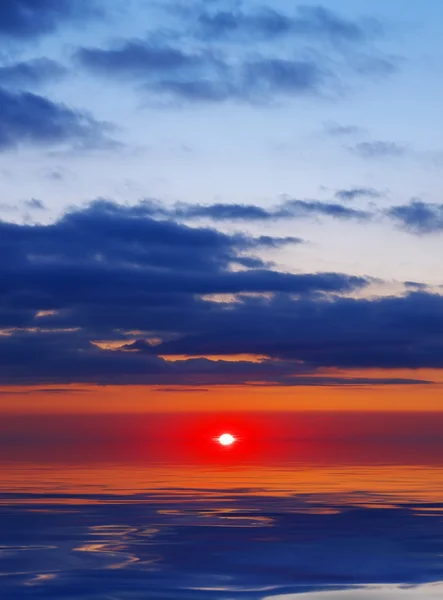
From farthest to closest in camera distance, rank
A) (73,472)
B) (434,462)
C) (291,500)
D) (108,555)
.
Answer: (434,462)
(73,472)
(291,500)
(108,555)

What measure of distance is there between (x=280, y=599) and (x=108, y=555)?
7327mm

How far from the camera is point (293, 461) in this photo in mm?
75125

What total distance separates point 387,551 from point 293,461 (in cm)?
4151

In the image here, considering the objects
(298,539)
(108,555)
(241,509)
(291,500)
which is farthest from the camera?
(291,500)

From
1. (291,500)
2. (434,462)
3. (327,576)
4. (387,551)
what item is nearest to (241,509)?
(291,500)

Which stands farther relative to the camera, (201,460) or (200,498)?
(201,460)

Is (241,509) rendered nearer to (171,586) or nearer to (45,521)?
(45,521)

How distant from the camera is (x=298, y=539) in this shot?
3591cm

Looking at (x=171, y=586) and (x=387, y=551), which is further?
(x=387, y=551)

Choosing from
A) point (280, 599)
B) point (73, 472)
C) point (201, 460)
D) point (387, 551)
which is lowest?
point (280, 599)

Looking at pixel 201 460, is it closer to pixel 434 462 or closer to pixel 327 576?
pixel 434 462

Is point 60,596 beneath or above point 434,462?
beneath

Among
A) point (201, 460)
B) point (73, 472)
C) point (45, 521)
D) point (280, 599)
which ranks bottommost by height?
point (280, 599)

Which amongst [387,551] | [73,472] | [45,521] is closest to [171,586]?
[387,551]
